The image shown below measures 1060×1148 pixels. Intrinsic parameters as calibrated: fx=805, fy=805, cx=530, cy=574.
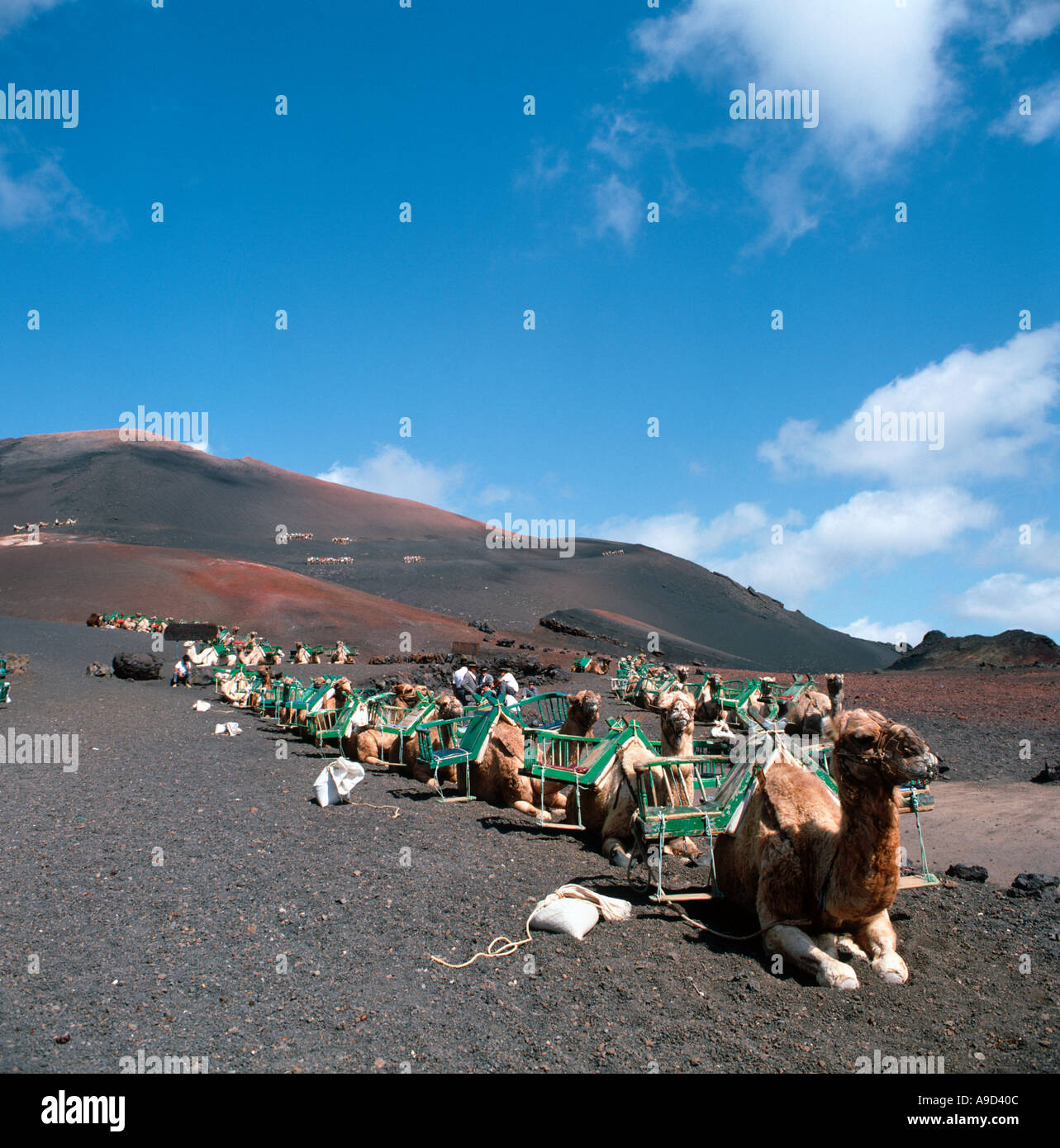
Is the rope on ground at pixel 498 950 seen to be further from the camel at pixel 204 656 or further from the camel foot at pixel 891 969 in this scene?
the camel at pixel 204 656

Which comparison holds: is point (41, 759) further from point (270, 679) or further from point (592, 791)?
point (270, 679)

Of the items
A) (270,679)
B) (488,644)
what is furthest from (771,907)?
(488,644)

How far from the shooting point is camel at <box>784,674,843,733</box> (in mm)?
16031

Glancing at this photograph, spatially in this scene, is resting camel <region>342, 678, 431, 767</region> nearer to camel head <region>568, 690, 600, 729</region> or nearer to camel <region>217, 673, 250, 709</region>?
camel head <region>568, 690, 600, 729</region>

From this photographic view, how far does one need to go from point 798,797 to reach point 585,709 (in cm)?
493

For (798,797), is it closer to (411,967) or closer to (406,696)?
(411,967)

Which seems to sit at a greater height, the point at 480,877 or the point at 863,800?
the point at 863,800

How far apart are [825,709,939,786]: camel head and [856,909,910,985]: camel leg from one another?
1.22 meters

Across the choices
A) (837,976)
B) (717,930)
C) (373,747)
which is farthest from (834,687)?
(837,976)

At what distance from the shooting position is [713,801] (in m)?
7.07

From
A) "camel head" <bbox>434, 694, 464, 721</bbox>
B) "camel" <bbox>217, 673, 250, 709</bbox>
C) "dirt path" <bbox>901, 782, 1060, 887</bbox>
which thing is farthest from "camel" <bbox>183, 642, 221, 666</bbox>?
"dirt path" <bbox>901, 782, 1060, 887</bbox>

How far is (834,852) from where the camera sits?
5414 millimetres

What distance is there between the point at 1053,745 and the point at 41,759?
785 inches
